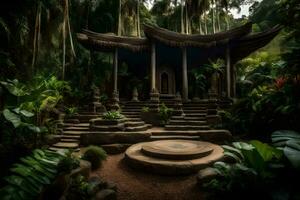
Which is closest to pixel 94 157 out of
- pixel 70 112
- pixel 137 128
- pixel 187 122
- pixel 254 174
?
pixel 137 128

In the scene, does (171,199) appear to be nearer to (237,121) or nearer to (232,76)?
(237,121)

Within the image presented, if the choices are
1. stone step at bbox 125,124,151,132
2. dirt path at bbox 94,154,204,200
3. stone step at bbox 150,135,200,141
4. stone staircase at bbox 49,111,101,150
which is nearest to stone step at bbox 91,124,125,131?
stone step at bbox 125,124,151,132

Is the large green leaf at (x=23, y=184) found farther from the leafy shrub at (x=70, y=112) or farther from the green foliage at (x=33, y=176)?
the leafy shrub at (x=70, y=112)

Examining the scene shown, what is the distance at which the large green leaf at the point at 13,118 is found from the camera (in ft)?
14.5

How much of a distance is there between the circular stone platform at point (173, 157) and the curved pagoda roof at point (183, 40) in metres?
8.05

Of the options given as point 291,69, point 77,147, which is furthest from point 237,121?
point 77,147

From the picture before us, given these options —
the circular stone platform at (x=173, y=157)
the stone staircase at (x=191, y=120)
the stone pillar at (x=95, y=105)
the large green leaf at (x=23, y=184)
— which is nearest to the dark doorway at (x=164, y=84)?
the stone staircase at (x=191, y=120)

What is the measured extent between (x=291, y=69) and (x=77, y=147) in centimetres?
720

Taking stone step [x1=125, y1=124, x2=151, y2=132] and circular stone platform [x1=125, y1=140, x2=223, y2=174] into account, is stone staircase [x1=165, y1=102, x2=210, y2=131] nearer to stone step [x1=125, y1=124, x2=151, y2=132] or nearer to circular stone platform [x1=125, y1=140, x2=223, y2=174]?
stone step [x1=125, y1=124, x2=151, y2=132]

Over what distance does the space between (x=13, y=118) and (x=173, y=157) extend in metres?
4.15

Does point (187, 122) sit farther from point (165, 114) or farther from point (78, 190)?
point (78, 190)

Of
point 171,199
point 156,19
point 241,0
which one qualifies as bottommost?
point 171,199

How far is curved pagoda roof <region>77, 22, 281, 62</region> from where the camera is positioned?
13.3 metres

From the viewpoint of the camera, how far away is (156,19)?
27.2 meters
